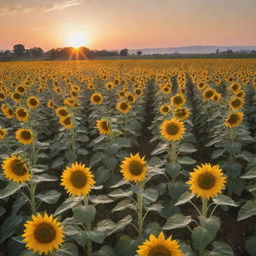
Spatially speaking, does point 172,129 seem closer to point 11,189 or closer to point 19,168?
point 19,168

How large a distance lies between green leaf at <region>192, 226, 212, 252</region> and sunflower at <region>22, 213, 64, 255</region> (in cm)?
141

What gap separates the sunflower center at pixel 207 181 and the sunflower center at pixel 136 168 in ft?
2.51

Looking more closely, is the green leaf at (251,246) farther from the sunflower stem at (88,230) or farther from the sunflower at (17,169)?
the sunflower at (17,169)

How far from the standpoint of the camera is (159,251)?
91.8 inches

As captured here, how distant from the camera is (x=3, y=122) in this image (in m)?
8.88

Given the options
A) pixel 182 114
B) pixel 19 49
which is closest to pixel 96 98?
pixel 182 114

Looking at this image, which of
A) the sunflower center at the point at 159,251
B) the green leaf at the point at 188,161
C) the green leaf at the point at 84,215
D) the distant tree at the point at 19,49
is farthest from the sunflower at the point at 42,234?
the distant tree at the point at 19,49

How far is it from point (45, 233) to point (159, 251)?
105cm

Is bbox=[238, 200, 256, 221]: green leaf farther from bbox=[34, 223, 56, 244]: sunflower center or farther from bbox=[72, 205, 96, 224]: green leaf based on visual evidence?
bbox=[34, 223, 56, 244]: sunflower center

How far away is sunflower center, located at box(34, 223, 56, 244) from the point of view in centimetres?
275

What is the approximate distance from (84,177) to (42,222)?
33.8 inches

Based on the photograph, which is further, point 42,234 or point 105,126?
point 105,126

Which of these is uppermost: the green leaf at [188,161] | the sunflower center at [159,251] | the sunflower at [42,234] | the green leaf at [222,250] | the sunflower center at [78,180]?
the sunflower center at [78,180]

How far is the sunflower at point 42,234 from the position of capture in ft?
9.00
